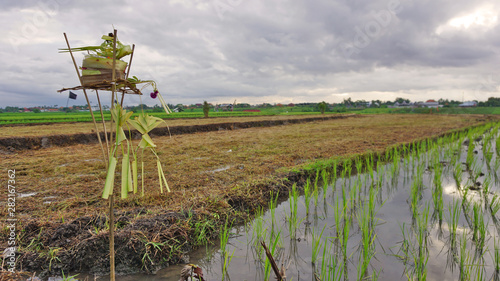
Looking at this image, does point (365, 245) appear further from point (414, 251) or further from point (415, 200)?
point (415, 200)

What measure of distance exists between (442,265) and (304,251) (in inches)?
45.6

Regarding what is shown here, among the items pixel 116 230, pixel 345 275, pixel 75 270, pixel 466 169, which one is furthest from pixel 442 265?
pixel 466 169

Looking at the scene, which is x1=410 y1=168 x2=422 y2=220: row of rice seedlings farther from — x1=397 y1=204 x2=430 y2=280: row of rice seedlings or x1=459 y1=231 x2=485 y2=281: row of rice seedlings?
x1=459 y1=231 x2=485 y2=281: row of rice seedlings

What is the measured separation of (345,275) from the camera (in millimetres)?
2096

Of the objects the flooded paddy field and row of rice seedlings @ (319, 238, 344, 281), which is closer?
row of rice seedlings @ (319, 238, 344, 281)

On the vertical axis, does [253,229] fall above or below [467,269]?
below

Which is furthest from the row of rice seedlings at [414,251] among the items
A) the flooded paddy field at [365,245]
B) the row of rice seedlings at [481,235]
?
the row of rice seedlings at [481,235]

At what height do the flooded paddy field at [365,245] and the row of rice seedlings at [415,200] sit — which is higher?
the row of rice seedlings at [415,200]

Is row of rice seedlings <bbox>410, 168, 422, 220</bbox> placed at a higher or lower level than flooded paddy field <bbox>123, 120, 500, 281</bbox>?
higher

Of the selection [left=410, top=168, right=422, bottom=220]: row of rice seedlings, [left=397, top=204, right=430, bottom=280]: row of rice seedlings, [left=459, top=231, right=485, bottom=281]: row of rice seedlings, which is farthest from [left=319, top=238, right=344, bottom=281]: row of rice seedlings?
[left=410, top=168, right=422, bottom=220]: row of rice seedlings

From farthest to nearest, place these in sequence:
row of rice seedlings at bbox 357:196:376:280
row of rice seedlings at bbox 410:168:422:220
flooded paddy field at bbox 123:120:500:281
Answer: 1. row of rice seedlings at bbox 410:168:422:220
2. flooded paddy field at bbox 123:120:500:281
3. row of rice seedlings at bbox 357:196:376:280

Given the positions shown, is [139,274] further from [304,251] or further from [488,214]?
[488,214]

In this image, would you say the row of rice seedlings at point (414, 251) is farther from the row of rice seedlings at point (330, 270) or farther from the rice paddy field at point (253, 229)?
the row of rice seedlings at point (330, 270)

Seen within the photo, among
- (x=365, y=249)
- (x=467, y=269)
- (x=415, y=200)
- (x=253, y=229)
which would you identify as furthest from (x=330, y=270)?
(x=415, y=200)
